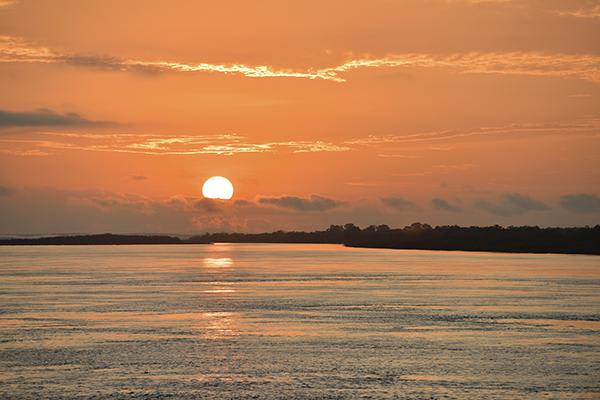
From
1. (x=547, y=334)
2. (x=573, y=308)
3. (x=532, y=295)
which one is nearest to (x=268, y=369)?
(x=547, y=334)

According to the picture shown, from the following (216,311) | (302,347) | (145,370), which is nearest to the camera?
(145,370)

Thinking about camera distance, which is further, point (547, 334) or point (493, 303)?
point (493, 303)

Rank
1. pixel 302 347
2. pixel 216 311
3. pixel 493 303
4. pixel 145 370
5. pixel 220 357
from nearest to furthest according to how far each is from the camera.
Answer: pixel 145 370 → pixel 220 357 → pixel 302 347 → pixel 216 311 → pixel 493 303

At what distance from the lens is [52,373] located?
29000 millimetres

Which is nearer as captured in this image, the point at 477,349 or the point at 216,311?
the point at 477,349

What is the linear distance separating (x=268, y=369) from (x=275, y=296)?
107ft

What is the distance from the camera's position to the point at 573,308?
51.2m

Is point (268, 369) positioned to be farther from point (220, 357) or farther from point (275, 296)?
point (275, 296)

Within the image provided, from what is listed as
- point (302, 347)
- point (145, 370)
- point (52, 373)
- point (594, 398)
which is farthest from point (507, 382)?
point (52, 373)

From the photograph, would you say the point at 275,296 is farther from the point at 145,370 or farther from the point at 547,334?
the point at 145,370

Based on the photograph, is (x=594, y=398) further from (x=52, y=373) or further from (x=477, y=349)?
(x=52, y=373)

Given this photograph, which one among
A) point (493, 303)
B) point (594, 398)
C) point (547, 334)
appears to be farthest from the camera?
point (493, 303)

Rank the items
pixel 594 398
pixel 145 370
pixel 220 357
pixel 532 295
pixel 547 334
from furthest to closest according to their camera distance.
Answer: pixel 532 295 → pixel 547 334 → pixel 220 357 → pixel 145 370 → pixel 594 398

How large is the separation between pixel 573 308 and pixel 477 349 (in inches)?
762
